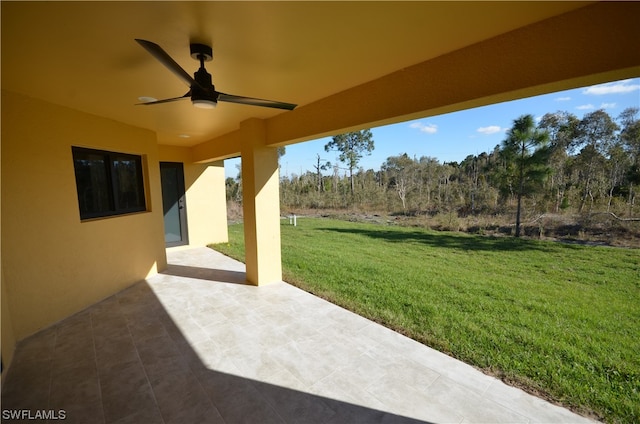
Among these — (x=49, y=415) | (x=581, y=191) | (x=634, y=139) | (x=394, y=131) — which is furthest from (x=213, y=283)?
(x=634, y=139)

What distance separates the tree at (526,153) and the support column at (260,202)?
816cm

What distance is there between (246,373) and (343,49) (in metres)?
2.53

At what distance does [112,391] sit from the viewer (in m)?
1.95

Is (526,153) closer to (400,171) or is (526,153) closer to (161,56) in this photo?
(400,171)

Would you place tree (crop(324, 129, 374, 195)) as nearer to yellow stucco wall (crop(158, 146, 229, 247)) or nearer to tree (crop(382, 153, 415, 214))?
tree (crop(382, 153, 415, 214))

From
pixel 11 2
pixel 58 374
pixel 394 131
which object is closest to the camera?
pixel 11 2

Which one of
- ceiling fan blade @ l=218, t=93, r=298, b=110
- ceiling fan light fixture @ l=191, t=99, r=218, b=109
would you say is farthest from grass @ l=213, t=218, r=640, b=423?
ceiling fan light fixture @ l=191, t=99, r=218, b=109

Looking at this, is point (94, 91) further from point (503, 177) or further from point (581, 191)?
point (581, 191)

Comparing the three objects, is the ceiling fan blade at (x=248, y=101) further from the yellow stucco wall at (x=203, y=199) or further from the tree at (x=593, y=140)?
the tree at (x=593, y=140)

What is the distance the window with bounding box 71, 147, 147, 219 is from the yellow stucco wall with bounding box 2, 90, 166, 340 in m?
0.18

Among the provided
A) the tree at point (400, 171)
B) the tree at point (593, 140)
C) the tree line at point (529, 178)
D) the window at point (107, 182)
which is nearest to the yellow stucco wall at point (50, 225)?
the window at point (107, 182)

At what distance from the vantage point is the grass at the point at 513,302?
81.4 inches

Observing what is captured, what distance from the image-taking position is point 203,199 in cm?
655

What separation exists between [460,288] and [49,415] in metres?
4.45
